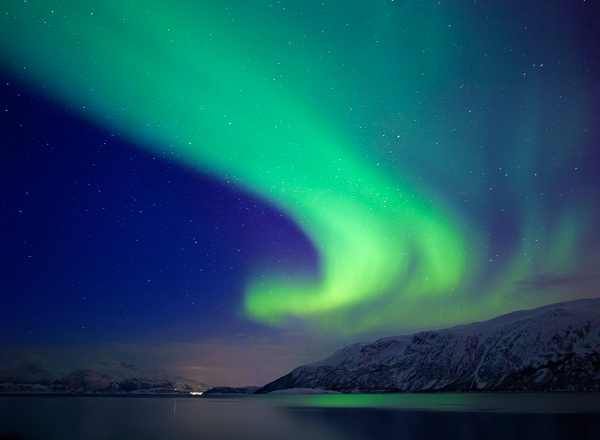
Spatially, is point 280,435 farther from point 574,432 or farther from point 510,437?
point 574,432

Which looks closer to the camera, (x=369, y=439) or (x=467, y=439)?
(x=467, y=439)

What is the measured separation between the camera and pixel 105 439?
118 feet

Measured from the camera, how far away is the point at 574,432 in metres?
34.8

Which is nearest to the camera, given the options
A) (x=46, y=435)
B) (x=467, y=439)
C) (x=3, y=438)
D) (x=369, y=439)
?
(x=467, y=439)

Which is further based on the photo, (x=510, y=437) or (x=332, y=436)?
(x=332, y=436)

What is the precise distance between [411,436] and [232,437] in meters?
14.9

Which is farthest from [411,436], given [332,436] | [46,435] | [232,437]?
[46,435]

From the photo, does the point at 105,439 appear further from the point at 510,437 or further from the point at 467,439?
the point at 510,437

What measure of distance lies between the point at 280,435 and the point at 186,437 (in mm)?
8199

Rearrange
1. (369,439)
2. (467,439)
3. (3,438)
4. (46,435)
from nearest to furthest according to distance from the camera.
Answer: (467,439) < (369,439) < (3,438) < (46,435)

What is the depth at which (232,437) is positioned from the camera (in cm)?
3678

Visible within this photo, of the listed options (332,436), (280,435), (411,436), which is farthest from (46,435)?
(411,436)

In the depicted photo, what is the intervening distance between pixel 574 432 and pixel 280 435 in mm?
24250

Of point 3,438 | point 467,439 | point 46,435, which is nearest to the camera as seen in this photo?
point 467,439
